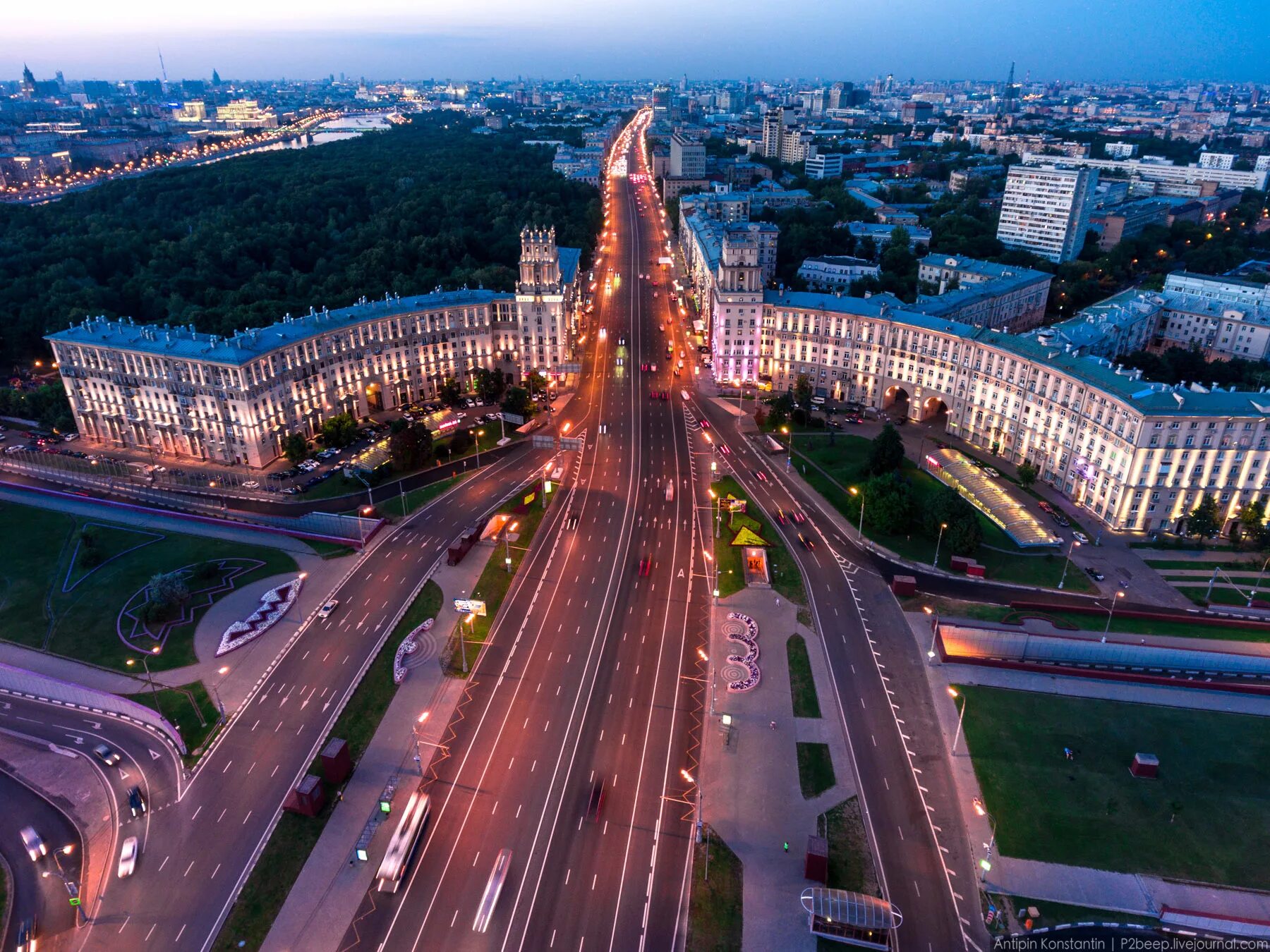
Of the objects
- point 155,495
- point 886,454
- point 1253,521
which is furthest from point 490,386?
point 1253,521

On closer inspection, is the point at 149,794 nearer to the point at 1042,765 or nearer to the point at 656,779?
the point at 656,779

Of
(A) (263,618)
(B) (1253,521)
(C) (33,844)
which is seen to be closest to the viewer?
(C) (33,844)

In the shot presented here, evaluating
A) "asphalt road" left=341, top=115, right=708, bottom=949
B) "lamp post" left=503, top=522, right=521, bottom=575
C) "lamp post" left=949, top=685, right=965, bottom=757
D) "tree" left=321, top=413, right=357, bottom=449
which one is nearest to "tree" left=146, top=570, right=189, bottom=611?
"lamp post" left=503, top=522, right=521, bottom=575

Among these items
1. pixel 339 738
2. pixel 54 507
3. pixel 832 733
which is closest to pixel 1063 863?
pixel 832 733

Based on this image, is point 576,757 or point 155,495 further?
point 155,495

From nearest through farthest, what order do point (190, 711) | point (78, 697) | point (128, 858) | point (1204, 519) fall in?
point (128, 858) → point (190, 711) → point (78, 697) → point (1204, 519)

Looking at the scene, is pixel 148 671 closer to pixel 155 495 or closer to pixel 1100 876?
pixel 155 495

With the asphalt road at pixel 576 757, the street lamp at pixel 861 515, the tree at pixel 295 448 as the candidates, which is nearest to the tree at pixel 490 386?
the tree at pixel 295 448
